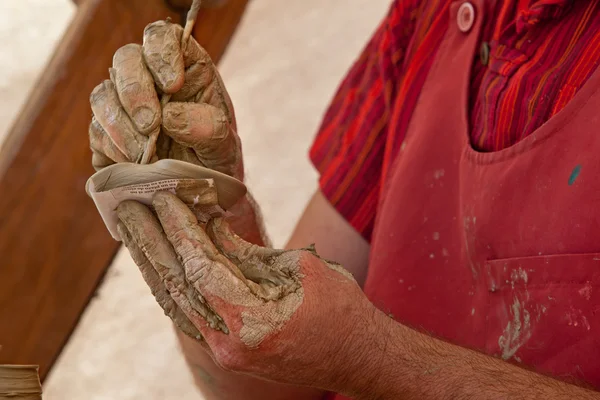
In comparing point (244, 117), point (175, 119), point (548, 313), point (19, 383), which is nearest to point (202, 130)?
point (175, 119)

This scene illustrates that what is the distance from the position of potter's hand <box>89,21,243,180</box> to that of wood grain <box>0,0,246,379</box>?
498 millimetres

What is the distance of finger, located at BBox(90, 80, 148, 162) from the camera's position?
23.1 inches

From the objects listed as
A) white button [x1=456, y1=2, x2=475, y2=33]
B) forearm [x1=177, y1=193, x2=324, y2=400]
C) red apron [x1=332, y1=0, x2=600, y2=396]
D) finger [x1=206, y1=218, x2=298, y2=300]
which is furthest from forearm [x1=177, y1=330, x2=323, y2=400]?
white button [x1=456, y1=2, x2=475, y2=33]

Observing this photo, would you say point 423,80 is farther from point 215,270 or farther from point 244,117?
point 244,117

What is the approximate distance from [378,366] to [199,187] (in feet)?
0.79

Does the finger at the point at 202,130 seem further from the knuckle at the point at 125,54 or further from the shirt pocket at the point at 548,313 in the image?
the shirt pocket at the point at 548,313

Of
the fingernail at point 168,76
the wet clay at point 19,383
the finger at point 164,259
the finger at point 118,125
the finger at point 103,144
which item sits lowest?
the wet clay at point 19,383

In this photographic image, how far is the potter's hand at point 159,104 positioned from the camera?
22.9 inches

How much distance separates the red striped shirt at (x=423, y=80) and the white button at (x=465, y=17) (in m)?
0.03

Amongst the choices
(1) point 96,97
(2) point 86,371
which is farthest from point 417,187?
(2) point 86,371

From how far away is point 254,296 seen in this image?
524 millimetres

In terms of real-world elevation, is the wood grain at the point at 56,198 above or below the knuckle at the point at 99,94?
below

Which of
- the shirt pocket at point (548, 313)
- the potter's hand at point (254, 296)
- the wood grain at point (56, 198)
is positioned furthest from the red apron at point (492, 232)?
the wood grain at point (56, 198)

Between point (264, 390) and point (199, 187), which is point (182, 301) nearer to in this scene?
point (199, 187)
